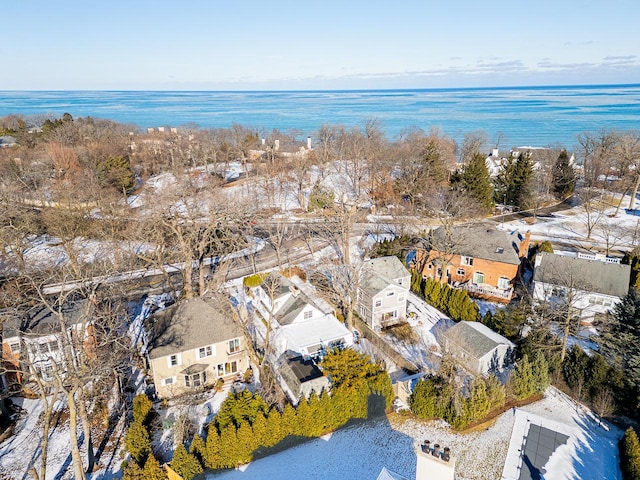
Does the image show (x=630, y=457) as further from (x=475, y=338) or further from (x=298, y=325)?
(x=298, y=325)

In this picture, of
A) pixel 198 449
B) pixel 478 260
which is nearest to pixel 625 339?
pixel 478 260

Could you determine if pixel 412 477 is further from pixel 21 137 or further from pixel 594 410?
pixel 21 137

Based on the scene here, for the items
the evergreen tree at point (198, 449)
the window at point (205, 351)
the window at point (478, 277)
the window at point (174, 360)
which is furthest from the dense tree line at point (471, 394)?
the window at point (478, 277)

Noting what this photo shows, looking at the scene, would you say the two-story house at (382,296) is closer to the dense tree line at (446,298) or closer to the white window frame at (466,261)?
the dense tree line at (446,298)

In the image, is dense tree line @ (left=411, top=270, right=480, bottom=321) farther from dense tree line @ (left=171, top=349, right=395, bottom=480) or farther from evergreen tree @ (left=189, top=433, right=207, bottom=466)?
evergreen tree @ (left=189, top=433, right=207, bottom=466)

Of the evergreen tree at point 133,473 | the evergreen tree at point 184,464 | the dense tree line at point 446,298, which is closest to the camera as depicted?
the evergreen tree at point 133,473
